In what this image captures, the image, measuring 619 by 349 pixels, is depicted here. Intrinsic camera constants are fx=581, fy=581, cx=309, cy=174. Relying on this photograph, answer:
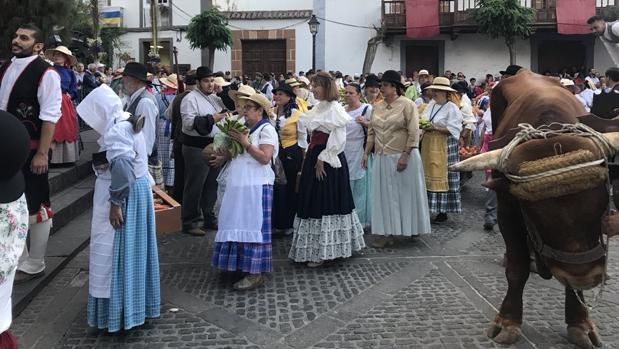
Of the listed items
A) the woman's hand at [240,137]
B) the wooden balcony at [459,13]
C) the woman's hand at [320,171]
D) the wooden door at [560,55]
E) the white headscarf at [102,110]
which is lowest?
the woman's hand at [320,171]

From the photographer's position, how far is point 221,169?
632 cm

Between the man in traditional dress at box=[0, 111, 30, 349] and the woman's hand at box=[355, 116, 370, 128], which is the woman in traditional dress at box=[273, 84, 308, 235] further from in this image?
the man in traditional dress at box=[0, 111, 30, 349]

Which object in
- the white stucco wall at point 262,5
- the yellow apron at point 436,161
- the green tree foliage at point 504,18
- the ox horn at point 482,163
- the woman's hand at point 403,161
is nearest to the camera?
the ox horn at point 482,163

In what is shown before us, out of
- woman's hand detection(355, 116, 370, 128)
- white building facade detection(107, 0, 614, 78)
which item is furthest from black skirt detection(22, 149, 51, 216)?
white building facade detection(107, 0, 614, 78)

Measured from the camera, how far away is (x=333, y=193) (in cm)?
591

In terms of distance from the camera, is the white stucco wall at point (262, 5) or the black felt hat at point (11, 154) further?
the white stucco wall at point (262, 5)

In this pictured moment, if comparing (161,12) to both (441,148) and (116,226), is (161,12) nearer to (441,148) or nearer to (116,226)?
(441,148)

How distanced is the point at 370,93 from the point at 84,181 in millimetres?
4532

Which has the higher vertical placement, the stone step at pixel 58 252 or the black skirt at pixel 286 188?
the black skirt at pixel 286 188

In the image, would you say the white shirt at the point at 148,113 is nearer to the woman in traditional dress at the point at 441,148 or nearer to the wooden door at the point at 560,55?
the woman in traditional dress at the point at 441,148

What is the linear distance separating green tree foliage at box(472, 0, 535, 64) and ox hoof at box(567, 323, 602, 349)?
Result: 68.8 feet

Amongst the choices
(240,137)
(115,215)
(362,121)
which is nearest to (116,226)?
(115,215)

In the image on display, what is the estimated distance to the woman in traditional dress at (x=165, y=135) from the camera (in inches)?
335

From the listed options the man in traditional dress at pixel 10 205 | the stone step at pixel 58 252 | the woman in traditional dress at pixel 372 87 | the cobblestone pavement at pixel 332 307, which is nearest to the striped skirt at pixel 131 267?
the cobblestone pavement at pixel 332 307
